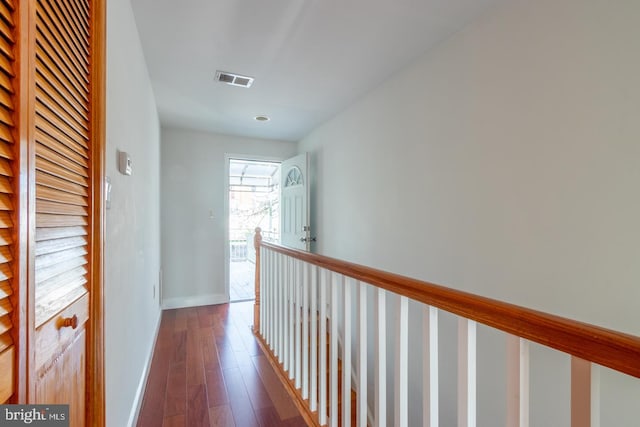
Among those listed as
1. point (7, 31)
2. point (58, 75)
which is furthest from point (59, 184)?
point (7, 31)

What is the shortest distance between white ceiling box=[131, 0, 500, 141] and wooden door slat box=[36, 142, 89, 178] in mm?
1201

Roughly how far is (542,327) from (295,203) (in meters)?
3.57

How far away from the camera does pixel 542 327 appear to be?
63 centimetres

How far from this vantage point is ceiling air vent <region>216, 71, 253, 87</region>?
2.42 meters

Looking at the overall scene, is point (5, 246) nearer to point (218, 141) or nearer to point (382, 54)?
point (382, 54)

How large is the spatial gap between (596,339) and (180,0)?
2127mm

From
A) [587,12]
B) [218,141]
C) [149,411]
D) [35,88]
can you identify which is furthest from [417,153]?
[218,141]

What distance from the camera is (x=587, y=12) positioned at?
129 cm

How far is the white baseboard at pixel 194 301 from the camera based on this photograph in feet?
12.5

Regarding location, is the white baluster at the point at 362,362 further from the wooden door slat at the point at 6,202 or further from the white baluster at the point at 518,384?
the wooden door slat at the point at 6,202

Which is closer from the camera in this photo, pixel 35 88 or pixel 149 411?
pixel 35 88

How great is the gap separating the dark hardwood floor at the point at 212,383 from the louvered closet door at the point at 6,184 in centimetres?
150

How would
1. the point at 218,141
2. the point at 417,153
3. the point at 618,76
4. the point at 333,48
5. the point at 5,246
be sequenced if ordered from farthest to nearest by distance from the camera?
the point at 218,141, the point at 417,153, the point at 333,48, the point at 618,76, the point at 5,246

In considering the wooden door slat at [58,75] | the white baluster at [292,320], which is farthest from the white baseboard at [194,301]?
the wooden door slat at [58,75]
